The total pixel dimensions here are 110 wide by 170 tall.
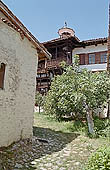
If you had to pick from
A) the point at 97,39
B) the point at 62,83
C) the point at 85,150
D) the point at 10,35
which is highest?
the point at 97,39

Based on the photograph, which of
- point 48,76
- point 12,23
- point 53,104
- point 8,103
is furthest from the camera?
point 48,76

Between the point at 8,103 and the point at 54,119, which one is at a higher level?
the point at 8,103

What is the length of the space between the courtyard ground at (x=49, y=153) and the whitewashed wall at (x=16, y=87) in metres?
0.54

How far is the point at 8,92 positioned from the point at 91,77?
16.1 ft

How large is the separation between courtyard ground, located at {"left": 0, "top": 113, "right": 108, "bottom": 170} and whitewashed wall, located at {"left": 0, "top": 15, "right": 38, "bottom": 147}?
537 millimetres

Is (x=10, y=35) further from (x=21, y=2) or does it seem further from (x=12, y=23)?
(x=21, y=2)

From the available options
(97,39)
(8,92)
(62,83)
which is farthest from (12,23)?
(97,39)

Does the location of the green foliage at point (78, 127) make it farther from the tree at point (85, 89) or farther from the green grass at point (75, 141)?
the tree at point (85, 89)

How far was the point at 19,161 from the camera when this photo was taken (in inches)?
209

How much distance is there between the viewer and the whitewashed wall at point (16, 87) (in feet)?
20.2

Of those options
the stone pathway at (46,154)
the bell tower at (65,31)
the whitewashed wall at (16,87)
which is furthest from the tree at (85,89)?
the bell tower at (65,31)

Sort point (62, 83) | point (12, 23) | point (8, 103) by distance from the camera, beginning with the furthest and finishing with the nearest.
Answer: point (62, 83), point (12, 23), point (8, 103)

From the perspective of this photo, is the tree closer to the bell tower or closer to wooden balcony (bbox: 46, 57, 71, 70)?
wooden balcony (bbox: 46, 57, 71, 70)

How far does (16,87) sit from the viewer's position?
691 cm
